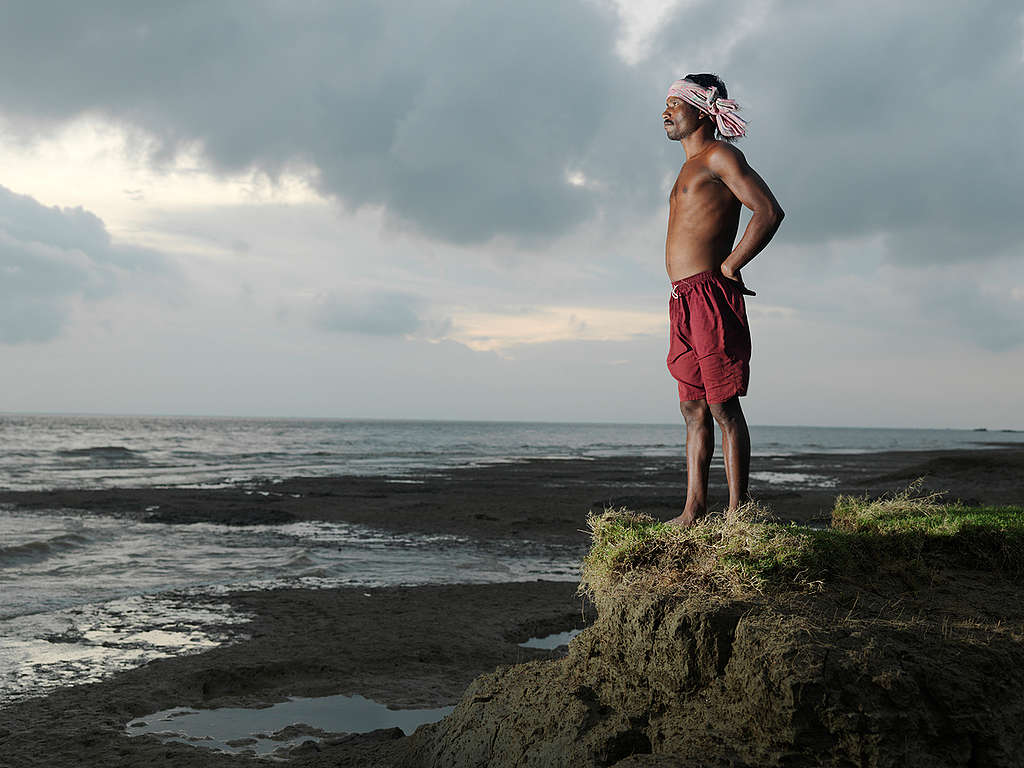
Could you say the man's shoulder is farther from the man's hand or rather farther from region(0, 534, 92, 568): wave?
region(0, 534, 92, 568): wave

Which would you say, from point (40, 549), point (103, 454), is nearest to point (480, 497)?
point (40, 549)

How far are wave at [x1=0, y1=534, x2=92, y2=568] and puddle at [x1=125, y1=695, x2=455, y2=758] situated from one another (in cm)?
772

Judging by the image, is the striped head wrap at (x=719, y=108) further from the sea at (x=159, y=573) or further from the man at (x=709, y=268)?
the sea at (x=159, y=573)

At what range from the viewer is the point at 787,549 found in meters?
3.79

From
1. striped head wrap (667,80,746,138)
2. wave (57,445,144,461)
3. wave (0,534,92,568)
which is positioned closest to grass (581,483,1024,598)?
striped head wrap (667,80,746,138)

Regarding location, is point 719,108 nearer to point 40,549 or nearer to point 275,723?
point 275,723

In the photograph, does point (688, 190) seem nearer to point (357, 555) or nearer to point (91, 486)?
point (357, 555)

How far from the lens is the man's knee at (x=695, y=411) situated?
15.9 feet

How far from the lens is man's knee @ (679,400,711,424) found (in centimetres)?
484

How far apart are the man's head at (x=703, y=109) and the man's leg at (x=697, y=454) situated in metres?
1.79

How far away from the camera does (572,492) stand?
23625 mm

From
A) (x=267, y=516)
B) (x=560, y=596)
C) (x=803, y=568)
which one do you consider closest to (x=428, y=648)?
(x=560, y=596)

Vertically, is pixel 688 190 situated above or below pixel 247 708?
above

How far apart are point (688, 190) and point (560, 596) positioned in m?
5.99
